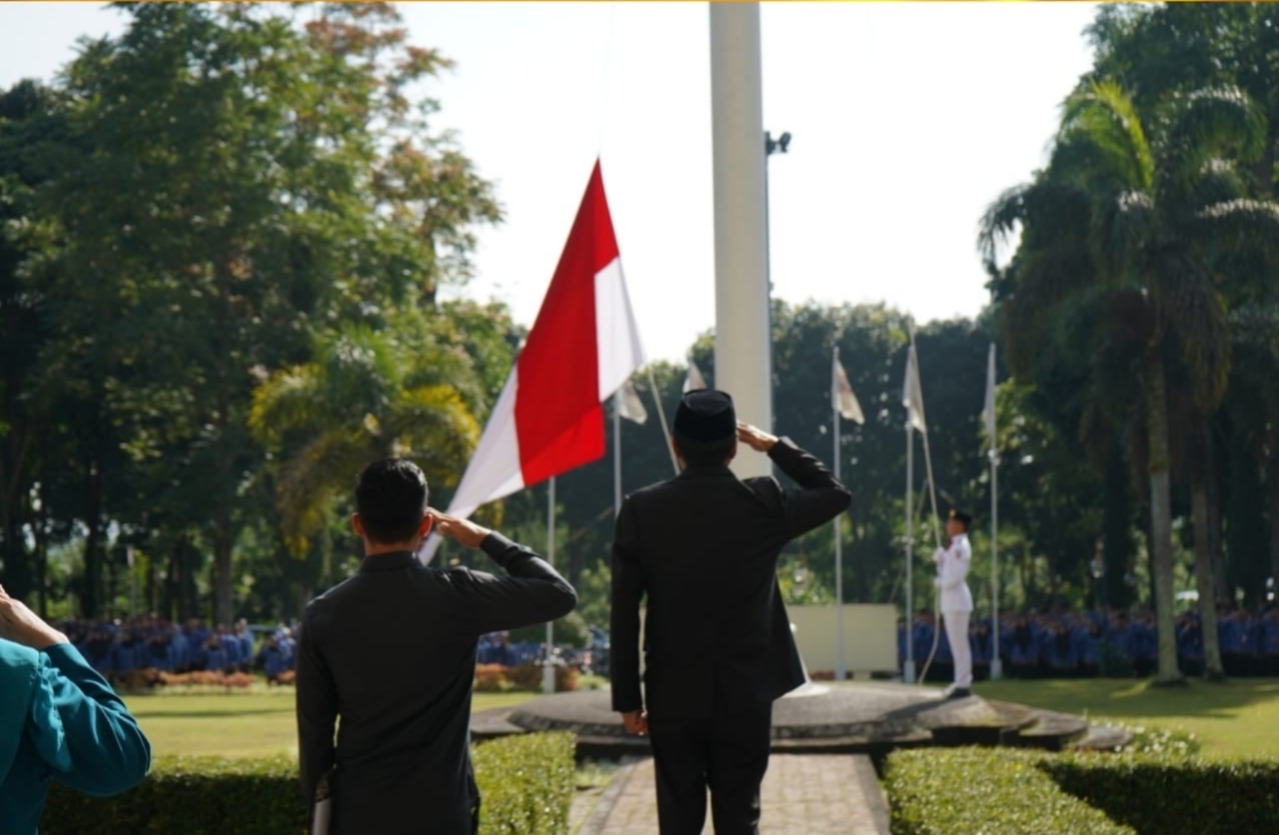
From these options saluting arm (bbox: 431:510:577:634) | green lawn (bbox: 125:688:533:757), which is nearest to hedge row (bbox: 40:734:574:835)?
green lawn (bbox: 125:688:533:757)

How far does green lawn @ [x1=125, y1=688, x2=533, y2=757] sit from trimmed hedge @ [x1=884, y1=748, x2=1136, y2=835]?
6506 mm

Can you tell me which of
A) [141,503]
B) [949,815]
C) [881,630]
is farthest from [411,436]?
[949,815]

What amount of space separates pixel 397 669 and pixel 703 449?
1.38 meters

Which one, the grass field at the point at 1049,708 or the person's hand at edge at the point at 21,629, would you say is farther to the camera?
the grass field at the point at 1049,708

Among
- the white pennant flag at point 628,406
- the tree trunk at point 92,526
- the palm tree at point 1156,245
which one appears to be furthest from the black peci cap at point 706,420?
the tree trunk at point 92,526

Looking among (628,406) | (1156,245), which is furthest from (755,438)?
(1156,245)

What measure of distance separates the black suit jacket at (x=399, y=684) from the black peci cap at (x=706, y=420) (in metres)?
1.04

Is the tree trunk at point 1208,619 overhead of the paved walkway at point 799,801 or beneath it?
overhead

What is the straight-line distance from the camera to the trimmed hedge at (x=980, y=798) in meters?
6.57

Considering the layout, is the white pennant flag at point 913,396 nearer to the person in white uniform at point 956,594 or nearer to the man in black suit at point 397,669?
the person in white uniform at point 956,594

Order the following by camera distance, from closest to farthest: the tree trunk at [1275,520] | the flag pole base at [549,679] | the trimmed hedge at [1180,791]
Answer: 1. the trimmed hedge at [1180,791]
2. the flag pole base at [549,679]
3. the tree trunk at [1275,520]

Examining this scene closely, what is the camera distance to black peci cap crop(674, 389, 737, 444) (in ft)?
16.8

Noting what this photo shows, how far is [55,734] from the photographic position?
3000 millimetres

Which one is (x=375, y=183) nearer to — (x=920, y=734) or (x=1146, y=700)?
(x=1146, y=700)
